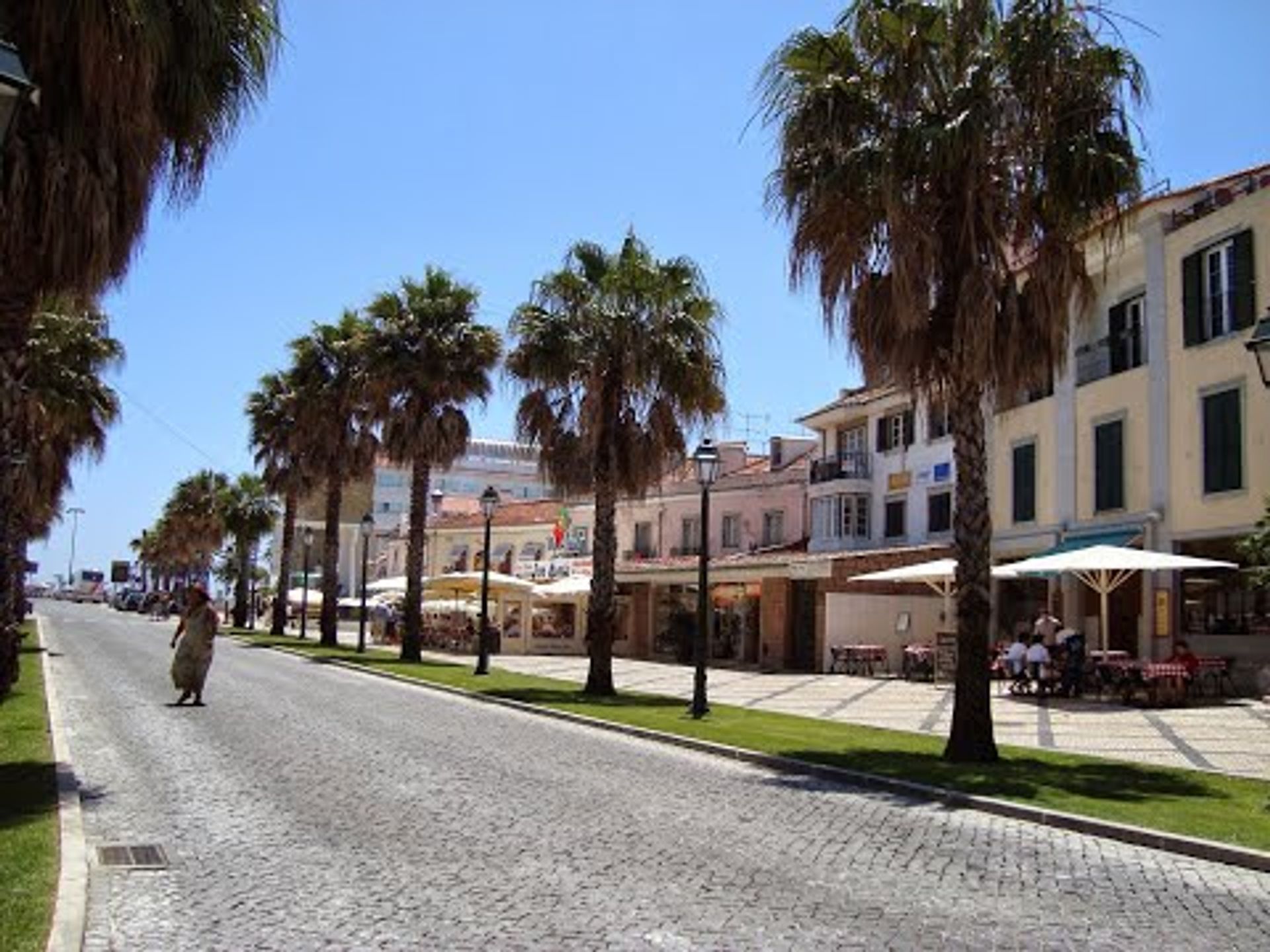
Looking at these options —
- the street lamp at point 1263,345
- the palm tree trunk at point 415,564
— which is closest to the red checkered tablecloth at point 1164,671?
the street lamp at point 1263,345

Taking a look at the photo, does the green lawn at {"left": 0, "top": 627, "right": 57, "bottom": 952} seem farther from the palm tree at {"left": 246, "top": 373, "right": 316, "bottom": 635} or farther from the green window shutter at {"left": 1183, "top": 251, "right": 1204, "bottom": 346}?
the palm tree at {"left": 246, "top": 373, "right": 316, "bottom": 635}

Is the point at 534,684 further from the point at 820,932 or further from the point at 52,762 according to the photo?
the point at 820,932

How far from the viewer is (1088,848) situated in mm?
10086

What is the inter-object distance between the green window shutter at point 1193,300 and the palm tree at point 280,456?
110 feet

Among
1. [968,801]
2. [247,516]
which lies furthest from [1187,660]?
[247,516]

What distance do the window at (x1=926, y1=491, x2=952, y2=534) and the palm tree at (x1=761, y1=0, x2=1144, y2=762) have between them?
78.8 ft

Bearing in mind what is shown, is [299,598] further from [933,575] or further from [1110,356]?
[1110,356]

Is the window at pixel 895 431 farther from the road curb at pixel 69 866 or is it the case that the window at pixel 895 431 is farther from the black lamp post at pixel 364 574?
the road curb at pixel 69 866

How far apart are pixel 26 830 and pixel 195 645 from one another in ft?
36.0

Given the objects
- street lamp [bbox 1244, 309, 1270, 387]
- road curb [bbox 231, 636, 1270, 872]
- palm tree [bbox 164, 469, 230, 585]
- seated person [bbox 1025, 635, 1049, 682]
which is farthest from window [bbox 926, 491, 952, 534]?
palm tree [bbox 164, 469, 230, 585]

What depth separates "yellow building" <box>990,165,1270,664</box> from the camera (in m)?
25.4

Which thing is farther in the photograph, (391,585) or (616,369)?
(391,585)

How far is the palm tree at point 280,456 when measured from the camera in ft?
170

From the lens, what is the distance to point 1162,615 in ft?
90.9
